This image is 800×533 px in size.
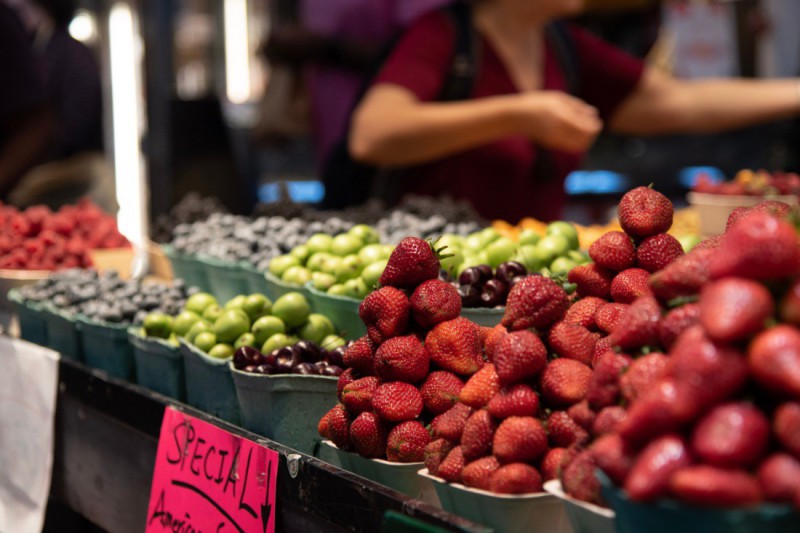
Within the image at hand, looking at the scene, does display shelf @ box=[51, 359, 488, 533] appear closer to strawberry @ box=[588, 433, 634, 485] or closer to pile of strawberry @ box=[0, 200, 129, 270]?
strawberry @ box=[588, 433, 634, 485]

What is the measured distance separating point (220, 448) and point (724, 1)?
414cm

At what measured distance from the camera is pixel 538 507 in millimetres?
1064

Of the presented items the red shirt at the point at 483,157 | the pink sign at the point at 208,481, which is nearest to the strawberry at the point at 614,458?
the pink sign at the point at 208,481

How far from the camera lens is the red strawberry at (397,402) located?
1.23 meters

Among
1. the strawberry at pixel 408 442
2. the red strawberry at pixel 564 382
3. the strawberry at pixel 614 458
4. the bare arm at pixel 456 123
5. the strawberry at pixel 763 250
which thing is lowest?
the strawberry at pixel 408 442

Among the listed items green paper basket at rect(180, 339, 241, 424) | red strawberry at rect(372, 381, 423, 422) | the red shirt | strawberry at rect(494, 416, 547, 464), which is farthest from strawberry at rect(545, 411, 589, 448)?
the red shirt

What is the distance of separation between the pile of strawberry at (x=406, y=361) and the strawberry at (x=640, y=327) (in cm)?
28

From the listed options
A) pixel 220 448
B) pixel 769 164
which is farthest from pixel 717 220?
pixel 769 164

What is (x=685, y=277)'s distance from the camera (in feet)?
3.24

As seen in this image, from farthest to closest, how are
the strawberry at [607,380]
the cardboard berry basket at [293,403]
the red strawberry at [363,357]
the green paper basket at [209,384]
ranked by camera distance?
the green paper basket at [209,384], the cardboard berry basket at [293,403], the red strawberry at [363,357], the strawberry at [607,380]

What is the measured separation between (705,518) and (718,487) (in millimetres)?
40

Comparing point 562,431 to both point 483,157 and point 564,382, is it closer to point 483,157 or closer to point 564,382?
point 564,382

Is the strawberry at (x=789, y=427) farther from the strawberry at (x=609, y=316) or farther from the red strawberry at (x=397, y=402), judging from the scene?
the red strawberry at (x=397, y=402)

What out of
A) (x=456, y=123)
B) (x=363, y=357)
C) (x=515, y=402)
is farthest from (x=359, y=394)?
(x=456, y=123)
